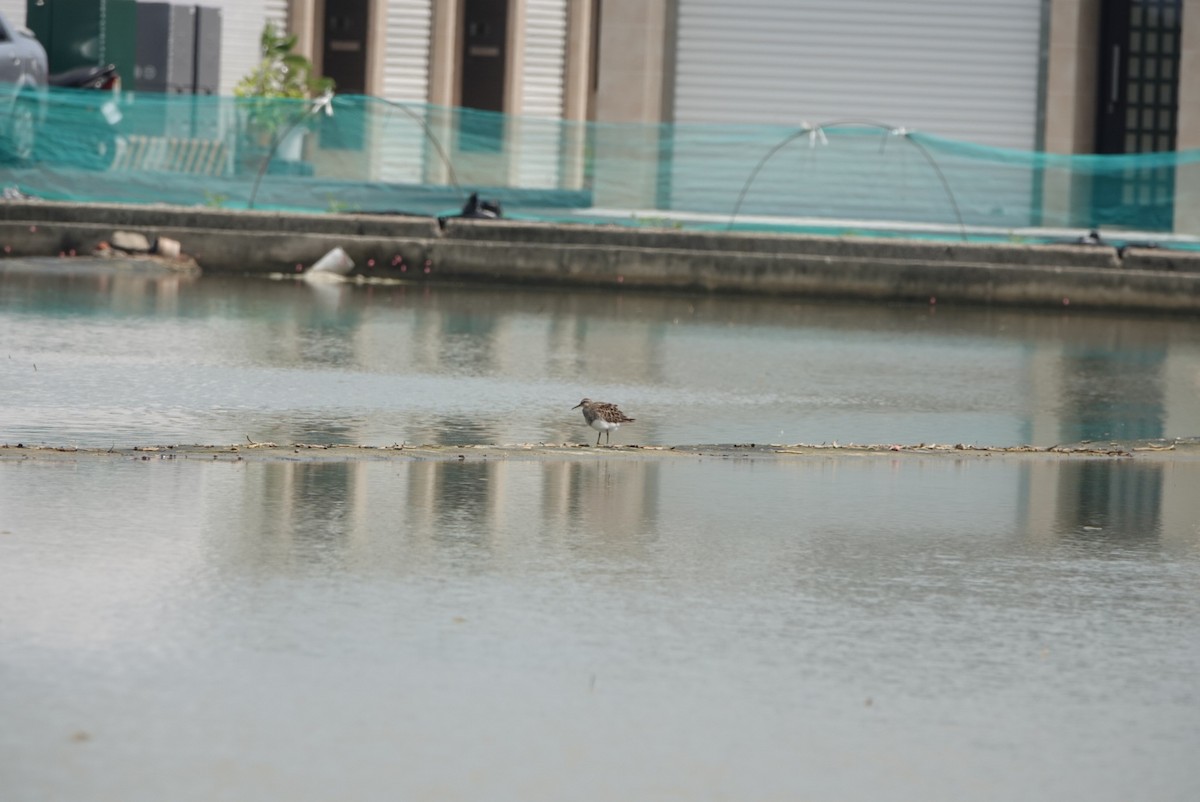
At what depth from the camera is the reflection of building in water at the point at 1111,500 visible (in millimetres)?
8641

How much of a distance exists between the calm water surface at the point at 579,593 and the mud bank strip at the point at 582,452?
0.42 ft

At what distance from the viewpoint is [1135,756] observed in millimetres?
5387

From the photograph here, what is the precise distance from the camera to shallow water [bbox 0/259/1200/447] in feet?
Answer: 36.3

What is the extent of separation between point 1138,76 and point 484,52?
13096mm

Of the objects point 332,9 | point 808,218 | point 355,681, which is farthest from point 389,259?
point 332,9

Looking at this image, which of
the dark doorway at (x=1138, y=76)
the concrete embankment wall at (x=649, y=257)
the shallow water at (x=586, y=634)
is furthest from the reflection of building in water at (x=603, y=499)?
the dark doorway at (x=1138, y=76)

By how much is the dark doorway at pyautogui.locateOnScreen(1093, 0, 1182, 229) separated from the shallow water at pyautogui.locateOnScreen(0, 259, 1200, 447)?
13522 mm

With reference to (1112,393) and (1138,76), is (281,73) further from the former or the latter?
(1112,393)

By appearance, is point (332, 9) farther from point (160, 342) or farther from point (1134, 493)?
point (1134, 493)

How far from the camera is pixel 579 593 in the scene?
704cm

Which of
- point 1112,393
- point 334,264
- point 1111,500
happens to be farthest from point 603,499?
point 334,264

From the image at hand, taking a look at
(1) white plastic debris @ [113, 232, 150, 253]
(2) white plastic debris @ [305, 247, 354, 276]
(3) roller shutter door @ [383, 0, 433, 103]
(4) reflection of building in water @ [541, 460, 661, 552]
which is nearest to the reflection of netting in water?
(1) white plastic debris @ [113, 232, 150, 253]

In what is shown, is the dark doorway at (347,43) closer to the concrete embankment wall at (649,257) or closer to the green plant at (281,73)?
the green plant at (281,73)

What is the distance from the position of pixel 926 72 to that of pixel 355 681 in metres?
26.9
